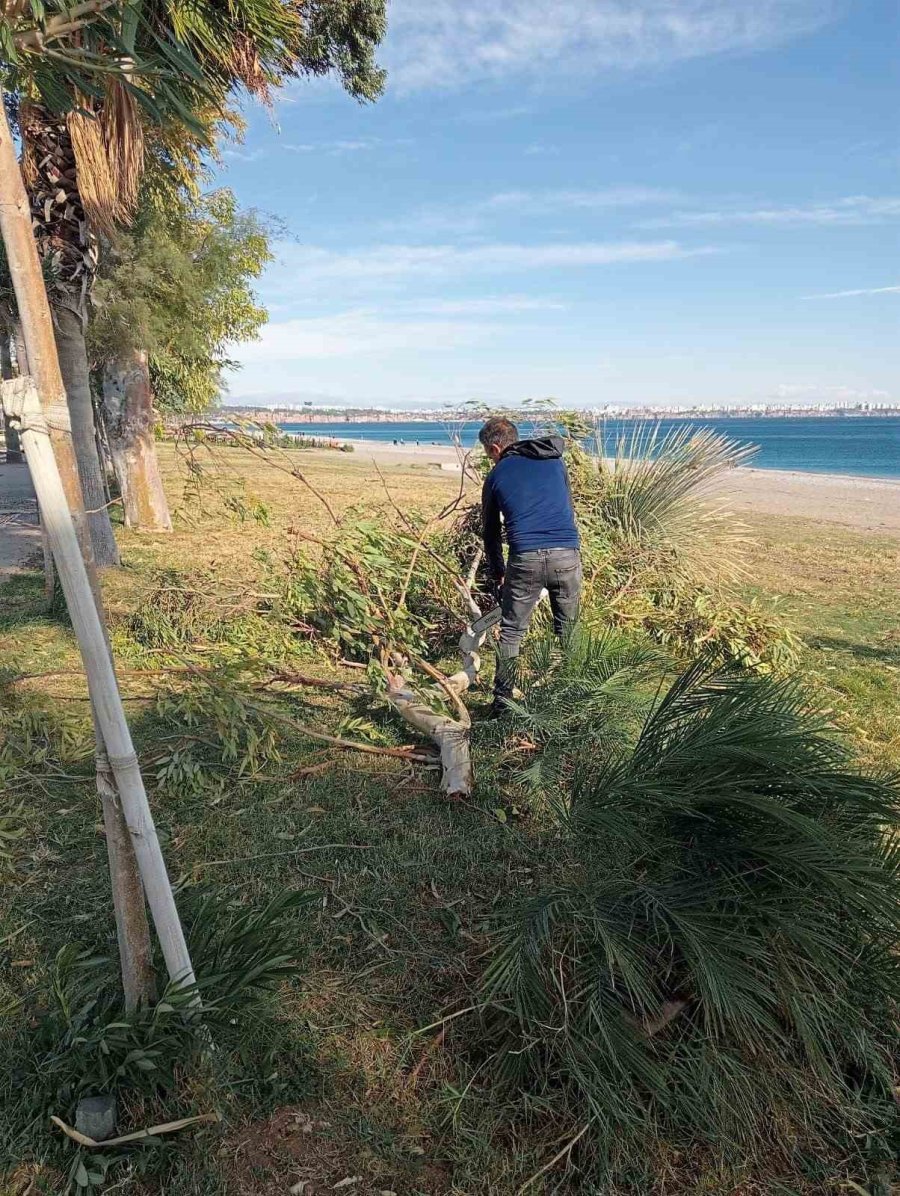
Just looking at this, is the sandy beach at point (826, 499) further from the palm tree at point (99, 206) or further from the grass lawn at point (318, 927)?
the palm tree at point (99, 206)

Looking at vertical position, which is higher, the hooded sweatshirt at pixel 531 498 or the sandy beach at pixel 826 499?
the hooded sweatshirt at pixel 531 498

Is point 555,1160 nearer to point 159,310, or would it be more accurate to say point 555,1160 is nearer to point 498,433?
point 498,433

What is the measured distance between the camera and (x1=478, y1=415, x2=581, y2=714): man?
4.38m

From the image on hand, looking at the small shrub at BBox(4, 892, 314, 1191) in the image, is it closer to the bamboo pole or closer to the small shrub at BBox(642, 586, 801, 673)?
the bamboo pole

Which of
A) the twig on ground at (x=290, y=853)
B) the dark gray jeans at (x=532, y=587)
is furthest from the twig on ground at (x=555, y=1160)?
the dark gray jeans at (x=532, y=587)

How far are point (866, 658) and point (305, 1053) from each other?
5.49 metres

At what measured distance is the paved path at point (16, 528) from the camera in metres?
9.50

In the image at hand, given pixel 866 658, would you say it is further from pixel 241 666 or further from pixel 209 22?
pixel 209 22

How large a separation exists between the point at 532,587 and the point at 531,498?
0.53 meters

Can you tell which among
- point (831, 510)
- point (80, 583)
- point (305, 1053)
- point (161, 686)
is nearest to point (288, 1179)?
point (305, 1053)

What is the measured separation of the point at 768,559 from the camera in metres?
10.8

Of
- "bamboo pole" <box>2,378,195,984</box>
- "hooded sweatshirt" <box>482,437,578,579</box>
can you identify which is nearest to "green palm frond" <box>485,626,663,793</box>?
"hooded sweatshirt" <box>482,437,578,579</box>

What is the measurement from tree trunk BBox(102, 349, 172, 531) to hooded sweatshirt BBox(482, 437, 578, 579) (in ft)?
26.3

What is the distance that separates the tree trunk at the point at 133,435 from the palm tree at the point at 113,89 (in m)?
3.41
